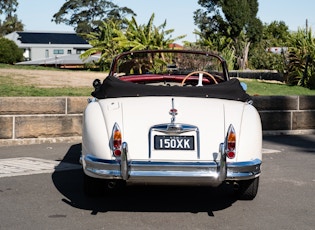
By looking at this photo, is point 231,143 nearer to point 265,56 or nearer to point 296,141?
point 296,141

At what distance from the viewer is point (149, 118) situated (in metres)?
5.42

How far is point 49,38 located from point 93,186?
7489 centimetres

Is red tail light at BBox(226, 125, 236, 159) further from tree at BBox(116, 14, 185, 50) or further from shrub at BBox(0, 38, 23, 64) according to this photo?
shrub at BBox(0, 38, 23, 64)

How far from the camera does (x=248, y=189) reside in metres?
5.99

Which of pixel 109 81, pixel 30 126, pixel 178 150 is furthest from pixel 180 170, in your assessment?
pixel 30 126

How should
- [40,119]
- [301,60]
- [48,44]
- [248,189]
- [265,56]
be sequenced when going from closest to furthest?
[248,189] → [40,119] → [301,60] → [265,56] → [48,44]

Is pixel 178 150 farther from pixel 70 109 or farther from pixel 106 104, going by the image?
pixel 70 109

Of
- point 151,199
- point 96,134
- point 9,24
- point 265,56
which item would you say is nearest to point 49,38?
point 9,24

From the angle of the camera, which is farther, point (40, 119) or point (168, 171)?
point (40, 119)

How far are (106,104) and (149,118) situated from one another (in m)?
0.53

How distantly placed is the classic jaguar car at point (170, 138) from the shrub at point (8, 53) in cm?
4138

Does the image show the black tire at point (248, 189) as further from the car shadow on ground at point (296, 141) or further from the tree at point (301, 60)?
the tree at point (301, 60)

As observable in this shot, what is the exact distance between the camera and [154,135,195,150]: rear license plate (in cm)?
526

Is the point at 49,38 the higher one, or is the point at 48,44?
the point at 49,38
